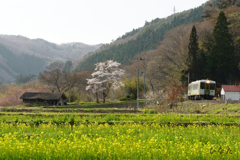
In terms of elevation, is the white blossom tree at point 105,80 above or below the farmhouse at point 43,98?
above

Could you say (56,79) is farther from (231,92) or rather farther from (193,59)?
(231,92)

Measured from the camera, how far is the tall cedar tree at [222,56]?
45188 mm

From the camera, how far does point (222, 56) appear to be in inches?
1783

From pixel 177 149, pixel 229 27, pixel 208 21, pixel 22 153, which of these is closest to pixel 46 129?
pixel 22 153

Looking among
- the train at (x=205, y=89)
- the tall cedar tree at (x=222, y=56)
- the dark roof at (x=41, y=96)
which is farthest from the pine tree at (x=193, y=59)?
the dark roof at (x=41, y=96)

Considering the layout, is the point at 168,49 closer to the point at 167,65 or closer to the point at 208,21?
the point at 167,65

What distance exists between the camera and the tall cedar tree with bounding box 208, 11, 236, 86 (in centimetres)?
4519

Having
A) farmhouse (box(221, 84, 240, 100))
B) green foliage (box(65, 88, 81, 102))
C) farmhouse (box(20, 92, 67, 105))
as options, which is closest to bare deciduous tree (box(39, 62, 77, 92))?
green foliage (box(65, 88, 81, 102))

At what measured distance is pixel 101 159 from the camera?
644 centimetres

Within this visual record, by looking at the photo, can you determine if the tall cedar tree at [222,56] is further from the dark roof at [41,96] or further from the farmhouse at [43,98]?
the dark roof at [41,96]

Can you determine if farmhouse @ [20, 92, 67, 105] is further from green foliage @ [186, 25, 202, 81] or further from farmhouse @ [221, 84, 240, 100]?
farmhouse @ [221, 84, 240, 100]

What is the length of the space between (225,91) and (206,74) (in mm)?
11453

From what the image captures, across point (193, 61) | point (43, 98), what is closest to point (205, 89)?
point (193, 61)

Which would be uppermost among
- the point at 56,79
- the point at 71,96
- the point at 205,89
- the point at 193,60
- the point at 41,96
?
the point at 193,60
